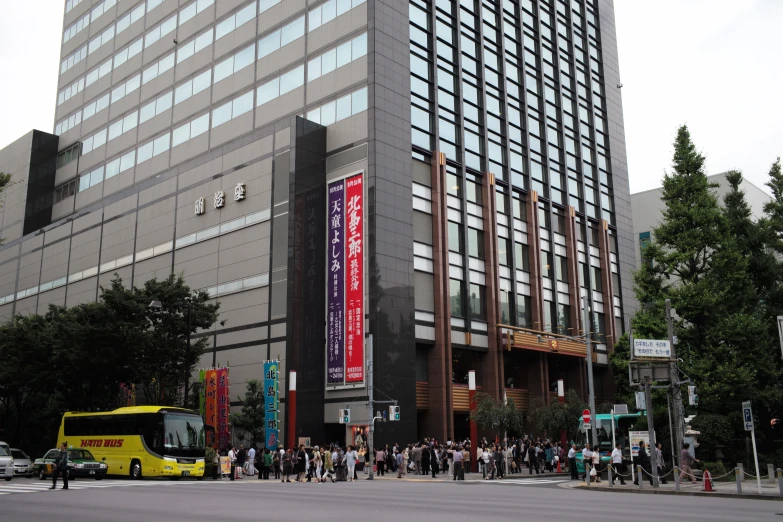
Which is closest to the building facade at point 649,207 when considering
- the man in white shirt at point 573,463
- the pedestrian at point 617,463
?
the man in white shirt at point 573,463

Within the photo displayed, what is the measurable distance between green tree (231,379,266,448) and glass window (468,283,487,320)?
1749 cm

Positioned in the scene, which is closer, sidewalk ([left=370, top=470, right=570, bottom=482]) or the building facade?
sidewalk ([left=370, top=470, right=570, bottom=482])

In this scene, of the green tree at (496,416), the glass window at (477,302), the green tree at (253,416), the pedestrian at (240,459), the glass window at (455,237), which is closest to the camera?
the pedestrian at (240,459)

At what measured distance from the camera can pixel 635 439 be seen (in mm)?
35156

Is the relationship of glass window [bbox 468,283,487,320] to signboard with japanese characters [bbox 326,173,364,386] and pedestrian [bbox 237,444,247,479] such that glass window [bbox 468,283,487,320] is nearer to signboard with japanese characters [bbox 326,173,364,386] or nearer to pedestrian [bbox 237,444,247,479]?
signboard with japanese characters [bbox 326,173,364,386]

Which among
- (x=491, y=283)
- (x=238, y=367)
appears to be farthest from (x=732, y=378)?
(x=238, y=367)

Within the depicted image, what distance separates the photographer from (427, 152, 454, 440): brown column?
50.2 metres

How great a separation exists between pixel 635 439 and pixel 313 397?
21.3 metres

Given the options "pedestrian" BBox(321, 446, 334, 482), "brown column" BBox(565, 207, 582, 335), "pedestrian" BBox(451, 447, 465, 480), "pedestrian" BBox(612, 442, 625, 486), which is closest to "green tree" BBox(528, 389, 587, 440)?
"pedestrian" BBox(451, 447, 465, 480)

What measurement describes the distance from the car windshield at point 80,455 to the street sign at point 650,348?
88.0ft

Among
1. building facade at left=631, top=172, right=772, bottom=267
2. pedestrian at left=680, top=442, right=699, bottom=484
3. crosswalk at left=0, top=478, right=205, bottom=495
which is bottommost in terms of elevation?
crosswalk at left=0, top=478, right=205, bottom=495

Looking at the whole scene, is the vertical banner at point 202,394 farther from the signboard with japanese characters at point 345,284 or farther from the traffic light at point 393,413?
the traffic light at point 393,413

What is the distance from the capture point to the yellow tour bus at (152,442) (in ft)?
116

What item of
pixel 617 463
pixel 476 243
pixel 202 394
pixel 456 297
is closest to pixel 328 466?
pixel 617 463
